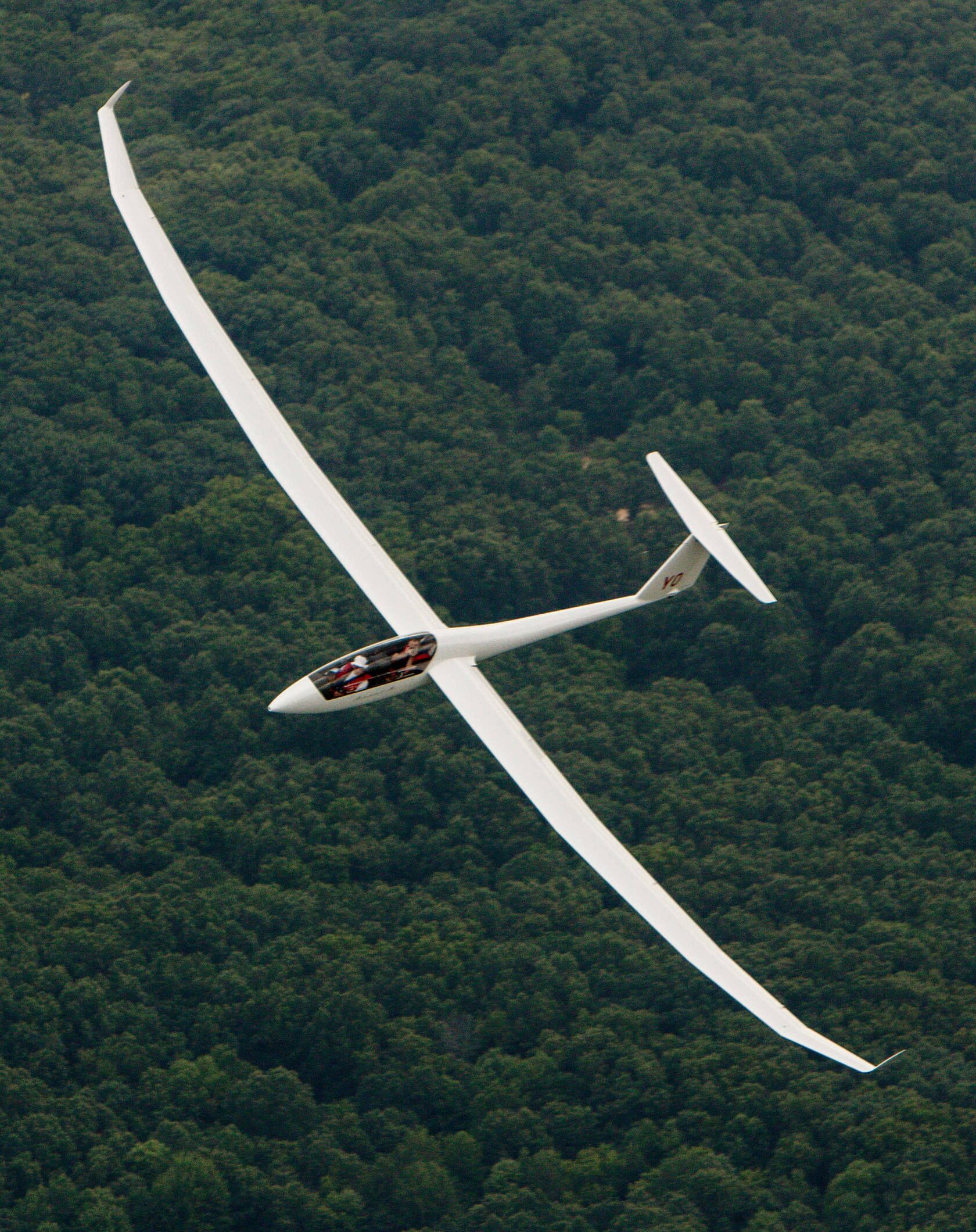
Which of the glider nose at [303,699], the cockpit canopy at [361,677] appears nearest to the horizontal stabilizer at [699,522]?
the cockpit canopy at [361,677]

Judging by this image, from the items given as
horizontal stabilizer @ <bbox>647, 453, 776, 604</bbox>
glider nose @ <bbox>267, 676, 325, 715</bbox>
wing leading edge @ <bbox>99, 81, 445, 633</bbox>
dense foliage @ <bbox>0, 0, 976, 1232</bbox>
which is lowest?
dense foliage @ <bbox>0, 0, 976, 1232</bbox>

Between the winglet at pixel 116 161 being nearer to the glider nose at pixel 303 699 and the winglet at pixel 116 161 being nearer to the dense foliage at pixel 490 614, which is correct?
the glider nose at pixel 303 699

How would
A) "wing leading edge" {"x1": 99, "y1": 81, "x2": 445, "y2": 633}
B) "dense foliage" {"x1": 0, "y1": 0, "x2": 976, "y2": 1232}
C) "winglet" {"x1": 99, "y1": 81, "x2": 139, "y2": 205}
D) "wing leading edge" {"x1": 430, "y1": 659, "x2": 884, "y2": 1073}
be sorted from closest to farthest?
→ "wing leading edge" {"x1": 430, "y1": 659, "x2": 884, "y2": 1073}
"wing leading edge" {"x1": 99, "y1": 81, "x2": 445, "y2": 633}
"winglet" {"x1": 99, "y1": 81, "x2": 139, "y2": 205}
"dense foliage" {"x1": 0, "y1": 0, "x2": 976, "y2": 1232}

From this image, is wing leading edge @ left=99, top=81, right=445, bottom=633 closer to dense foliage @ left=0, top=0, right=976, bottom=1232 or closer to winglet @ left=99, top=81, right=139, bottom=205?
winglet @ left=99, top=81, right=139, bottom=205

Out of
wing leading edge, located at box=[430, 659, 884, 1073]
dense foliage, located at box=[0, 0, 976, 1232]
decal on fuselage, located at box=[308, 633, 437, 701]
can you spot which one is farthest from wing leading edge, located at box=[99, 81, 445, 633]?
dense foliage, located at box=[0, 0, 976, 1232]

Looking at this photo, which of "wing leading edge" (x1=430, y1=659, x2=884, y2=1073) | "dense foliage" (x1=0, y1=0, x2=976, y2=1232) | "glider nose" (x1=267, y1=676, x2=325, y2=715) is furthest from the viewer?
"dense foliage" (x1=0, y1=0, x2=976, y2=1232)

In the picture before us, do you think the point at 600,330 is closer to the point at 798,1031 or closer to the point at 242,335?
the point at 242,335
